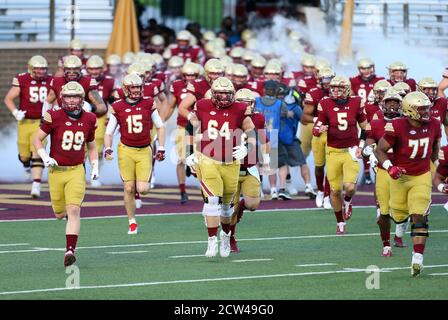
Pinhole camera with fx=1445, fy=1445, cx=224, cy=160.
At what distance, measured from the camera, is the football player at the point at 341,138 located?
17266mm

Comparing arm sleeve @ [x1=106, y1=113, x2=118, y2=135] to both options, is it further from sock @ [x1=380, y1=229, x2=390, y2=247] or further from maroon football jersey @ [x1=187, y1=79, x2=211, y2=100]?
sock @ [x1=380, y1=229, x2=390, y2=247]

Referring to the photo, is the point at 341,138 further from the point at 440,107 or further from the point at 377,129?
the point at 377,129

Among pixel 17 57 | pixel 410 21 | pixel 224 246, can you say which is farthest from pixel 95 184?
pixel 410 21

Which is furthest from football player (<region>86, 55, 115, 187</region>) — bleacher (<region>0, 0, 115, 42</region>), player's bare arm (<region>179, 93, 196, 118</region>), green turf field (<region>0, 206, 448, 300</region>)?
bleacher (<region>0, 0, 115, 42</region>)

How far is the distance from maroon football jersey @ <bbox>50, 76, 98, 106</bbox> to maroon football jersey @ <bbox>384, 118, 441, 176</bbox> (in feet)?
25.2

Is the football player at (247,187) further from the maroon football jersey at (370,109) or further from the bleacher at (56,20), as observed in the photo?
the bleacher at (56,20)

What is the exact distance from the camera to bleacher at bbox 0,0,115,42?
28875mm

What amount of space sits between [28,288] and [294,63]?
16.4m

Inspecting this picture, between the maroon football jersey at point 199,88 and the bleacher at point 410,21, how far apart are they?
10061 millimetres

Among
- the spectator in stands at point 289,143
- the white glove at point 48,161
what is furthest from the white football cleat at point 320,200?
the white glove at point 48,161

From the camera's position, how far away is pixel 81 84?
67.7 feet

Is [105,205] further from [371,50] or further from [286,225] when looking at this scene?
[371,50]

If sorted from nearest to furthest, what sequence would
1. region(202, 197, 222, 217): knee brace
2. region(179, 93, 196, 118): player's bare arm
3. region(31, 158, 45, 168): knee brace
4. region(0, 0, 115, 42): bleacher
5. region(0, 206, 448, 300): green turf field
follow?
region(0, 206, 448, 300): green turf field
region(202, 197, 222, 217): knee brace
region(179, 93, 196, 118): player's bare arm
region(31, 158, 45, 168): knee brace
region(0, 0, 115, 42): bleacher

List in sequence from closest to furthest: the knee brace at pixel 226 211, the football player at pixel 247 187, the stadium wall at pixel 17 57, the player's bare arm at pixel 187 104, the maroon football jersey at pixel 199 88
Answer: the knee brace at pixel 226 211 → the football player at pixel 247 187 → the player's bare arm at pixel 187 104 → the maroon football jersey at pixel 199 88 → the stadium wall at pixel 17 57
